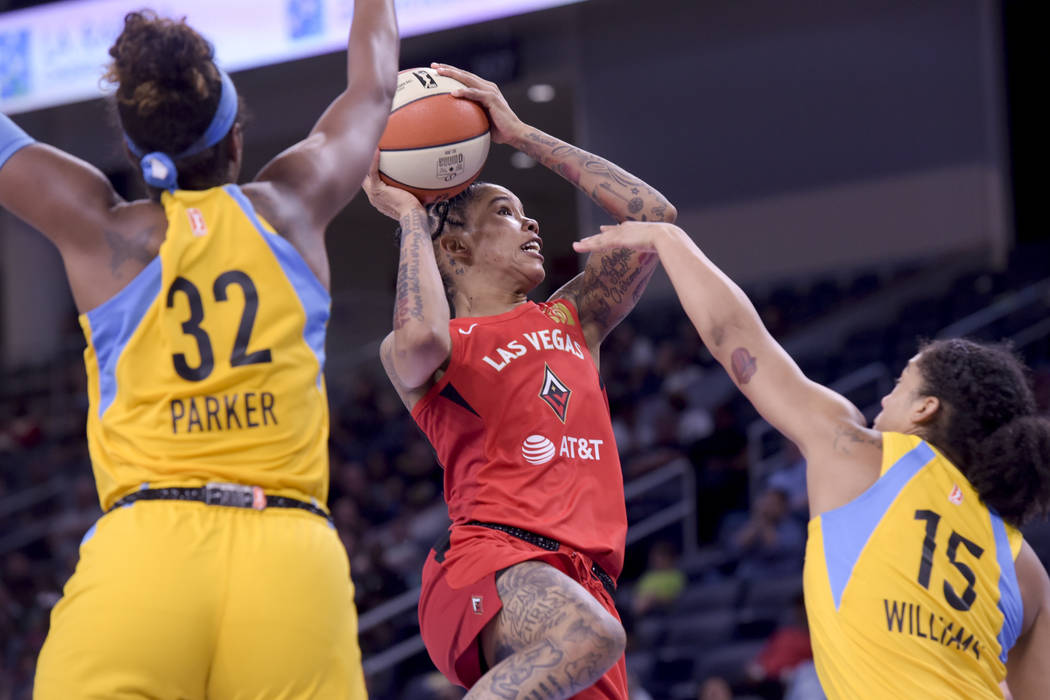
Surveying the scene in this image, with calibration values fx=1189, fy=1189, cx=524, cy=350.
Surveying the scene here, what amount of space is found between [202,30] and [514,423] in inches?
464

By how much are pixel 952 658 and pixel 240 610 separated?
1.75m

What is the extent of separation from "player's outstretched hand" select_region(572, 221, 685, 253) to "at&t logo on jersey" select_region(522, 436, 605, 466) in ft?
2.29

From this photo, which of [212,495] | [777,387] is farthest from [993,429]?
[212,495]

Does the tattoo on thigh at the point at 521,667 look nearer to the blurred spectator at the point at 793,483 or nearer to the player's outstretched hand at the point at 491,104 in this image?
the player's outstretched hand at the point at 491,104

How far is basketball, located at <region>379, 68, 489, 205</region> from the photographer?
427 centimetres

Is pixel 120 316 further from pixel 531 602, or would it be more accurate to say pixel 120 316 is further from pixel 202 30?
pixel 202 30

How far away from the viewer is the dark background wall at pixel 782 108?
48.7 feet

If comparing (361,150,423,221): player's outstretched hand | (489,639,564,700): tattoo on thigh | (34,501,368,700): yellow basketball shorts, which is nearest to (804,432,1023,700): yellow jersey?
(489,639,564,700): tattoo on thigh

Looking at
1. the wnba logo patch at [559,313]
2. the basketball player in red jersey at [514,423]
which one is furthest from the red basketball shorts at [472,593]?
the wnba logo patch at [559,313]

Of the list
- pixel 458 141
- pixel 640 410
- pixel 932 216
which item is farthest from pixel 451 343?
pixel 932 216

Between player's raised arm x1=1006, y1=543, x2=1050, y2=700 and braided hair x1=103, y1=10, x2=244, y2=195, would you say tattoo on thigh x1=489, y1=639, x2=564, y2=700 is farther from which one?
braided hair x1=103, y1=10, x2=244, y2=195

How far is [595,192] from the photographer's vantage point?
4480 millimetres

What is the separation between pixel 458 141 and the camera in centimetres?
434

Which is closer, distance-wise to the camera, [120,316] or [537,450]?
[120,316]
